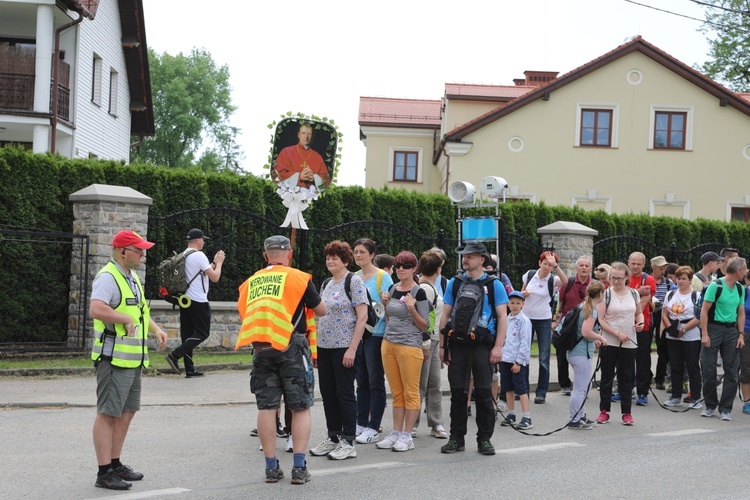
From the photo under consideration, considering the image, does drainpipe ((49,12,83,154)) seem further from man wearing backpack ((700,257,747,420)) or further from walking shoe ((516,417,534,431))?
man wearing backpack ((700,257,747,420))

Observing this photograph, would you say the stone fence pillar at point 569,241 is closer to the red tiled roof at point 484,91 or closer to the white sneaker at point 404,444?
the white sneaker at point 404,444

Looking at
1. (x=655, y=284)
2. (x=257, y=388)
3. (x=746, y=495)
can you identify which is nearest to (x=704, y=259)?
(x=655, y=284)

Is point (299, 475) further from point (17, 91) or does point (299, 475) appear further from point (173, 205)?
point (17, 91)

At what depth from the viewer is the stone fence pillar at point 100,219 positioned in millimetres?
13883

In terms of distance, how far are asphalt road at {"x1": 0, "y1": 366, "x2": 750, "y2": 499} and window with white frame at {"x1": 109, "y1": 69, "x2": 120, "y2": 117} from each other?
2200 cm

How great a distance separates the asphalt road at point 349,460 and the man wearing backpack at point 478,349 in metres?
0.26

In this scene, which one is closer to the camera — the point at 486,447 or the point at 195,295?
the point at 486,447

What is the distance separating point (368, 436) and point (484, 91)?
3040cm

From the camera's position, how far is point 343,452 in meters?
8.26

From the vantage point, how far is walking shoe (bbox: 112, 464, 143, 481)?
7.04m

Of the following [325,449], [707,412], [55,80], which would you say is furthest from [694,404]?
[55,80]

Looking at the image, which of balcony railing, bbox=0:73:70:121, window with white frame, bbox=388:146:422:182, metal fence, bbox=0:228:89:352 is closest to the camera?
metal fence, bbox=0:228:89:352

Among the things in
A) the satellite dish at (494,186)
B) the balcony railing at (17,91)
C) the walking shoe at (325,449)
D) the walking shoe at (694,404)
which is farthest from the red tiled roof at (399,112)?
the walking shoe at (325,449)

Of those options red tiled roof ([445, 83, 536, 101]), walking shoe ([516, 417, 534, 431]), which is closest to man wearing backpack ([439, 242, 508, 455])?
walking shoe ([516, 417, 534, 431])
